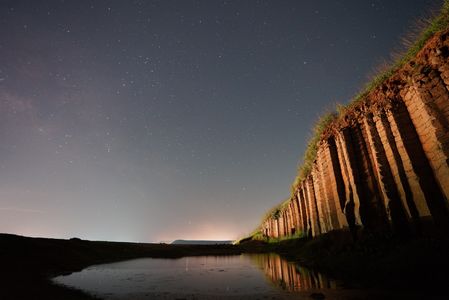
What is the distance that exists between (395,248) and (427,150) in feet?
10.6

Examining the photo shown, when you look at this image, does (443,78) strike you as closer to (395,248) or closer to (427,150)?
(427,150)

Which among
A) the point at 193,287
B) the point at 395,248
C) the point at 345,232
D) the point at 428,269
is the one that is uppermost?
the point at 345,232

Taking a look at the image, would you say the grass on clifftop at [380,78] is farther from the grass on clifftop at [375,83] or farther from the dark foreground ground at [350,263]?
the dark foreground ground at [350,263]

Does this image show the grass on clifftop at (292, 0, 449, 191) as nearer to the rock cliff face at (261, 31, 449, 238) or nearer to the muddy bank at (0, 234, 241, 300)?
the rock cliff face at (261, 31, 449, 238)

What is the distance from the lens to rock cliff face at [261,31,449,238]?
22.7 ft

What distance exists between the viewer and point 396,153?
8.41 meters

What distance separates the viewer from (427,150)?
291 inches

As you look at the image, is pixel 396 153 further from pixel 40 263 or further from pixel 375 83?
pixel 40 263

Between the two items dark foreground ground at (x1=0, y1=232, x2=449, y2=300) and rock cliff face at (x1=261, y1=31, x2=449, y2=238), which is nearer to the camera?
dark foreground ground at (x1=0, y1=232, x2=449, y2=300)

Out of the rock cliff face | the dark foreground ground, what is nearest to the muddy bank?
the dark foreground ground

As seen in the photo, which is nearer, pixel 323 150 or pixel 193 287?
pixel 193 287

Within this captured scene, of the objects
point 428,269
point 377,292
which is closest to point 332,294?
point 377,292

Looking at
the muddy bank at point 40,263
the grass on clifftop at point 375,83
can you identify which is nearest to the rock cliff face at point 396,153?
the grass on clifftop at point 375,83

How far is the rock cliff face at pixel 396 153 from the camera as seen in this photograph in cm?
693
